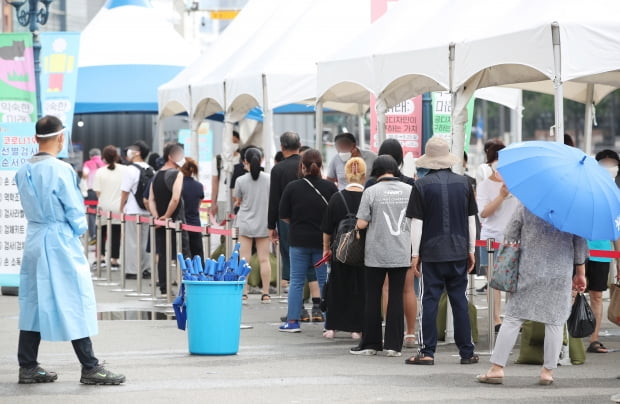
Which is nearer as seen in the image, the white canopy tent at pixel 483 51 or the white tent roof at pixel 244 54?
the white canopy tent at pixel 483 51

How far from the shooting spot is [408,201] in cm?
1100

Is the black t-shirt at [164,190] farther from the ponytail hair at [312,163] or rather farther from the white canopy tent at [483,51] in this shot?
the ponytail hair at [312,163]

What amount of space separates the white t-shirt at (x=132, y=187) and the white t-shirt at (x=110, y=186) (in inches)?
40.7

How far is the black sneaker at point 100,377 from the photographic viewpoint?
9.52 metres

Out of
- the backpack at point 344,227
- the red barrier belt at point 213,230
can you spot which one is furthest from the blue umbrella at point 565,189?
the backpack at point 344,227

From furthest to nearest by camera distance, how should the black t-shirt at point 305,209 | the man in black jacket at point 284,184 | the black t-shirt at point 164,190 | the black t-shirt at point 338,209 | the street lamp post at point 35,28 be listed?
the street lamp post at point 35,28 < the black t-shirt at point 164,190 < the man in black jacket at point 284,184 < the black t-shirt at point 305,209 < the black t-shirt at point 338,209

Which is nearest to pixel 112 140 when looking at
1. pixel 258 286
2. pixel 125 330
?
pixel 258 286

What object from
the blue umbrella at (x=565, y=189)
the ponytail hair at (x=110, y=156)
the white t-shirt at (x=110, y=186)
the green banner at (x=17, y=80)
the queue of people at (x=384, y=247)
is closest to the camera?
the blue umbrella at (x=565, y=189)

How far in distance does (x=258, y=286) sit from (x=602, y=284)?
23.8ft

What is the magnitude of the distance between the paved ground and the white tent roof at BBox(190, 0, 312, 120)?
6.87 metres

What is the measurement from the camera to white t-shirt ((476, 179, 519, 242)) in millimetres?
12852

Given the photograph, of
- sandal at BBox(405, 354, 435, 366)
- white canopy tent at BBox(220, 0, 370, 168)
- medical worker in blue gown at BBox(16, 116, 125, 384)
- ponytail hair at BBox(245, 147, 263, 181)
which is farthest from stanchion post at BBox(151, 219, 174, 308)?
medical worker in blue gown at BBox(16, 116, 125, 384)

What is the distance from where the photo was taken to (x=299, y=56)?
17.9 metres

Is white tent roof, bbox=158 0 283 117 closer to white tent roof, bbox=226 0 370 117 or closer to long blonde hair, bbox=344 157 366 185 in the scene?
white tent roof, bbox=226 0 370 117
